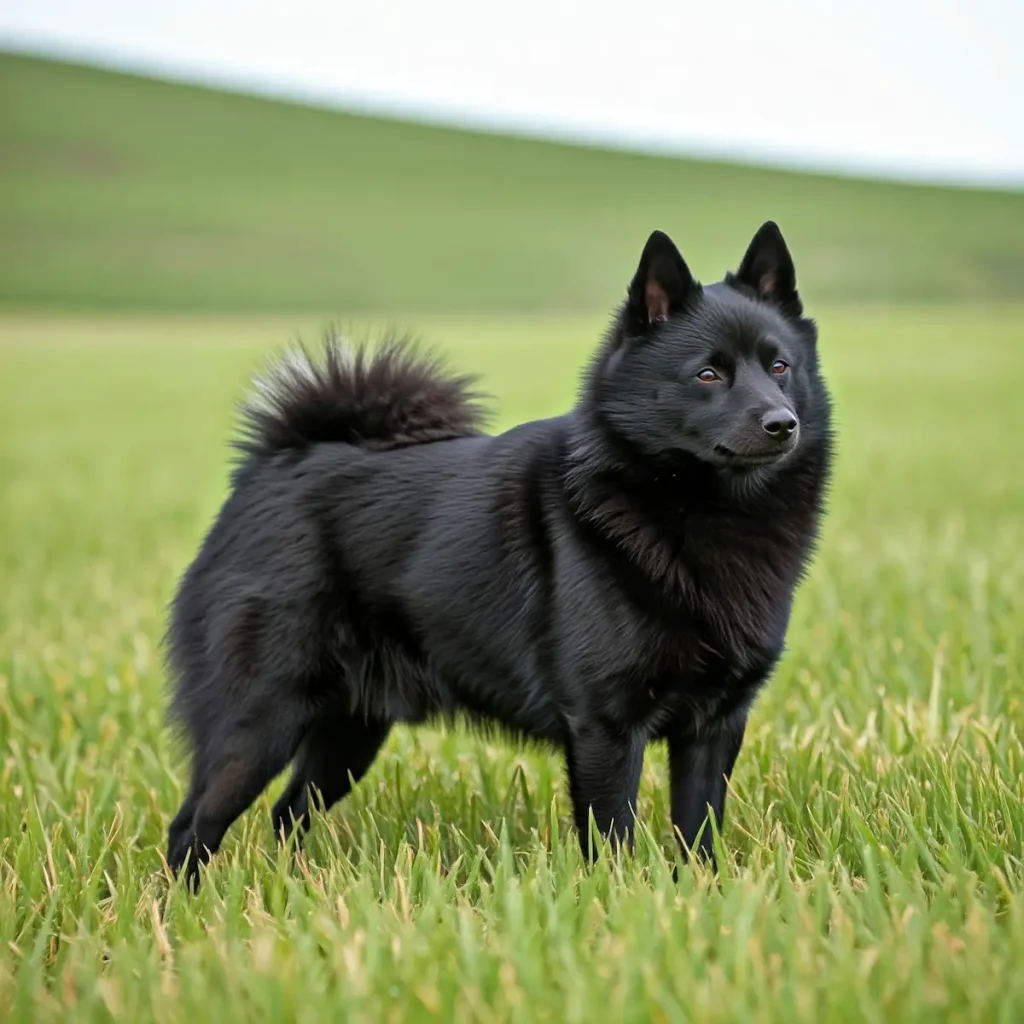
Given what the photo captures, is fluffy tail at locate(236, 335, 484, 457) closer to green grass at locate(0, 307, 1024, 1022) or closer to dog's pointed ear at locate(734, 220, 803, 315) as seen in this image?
green grass at locate(0, 307, 1024, 1022)

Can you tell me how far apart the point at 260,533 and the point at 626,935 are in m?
1.61

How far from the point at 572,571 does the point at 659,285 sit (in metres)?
0.78

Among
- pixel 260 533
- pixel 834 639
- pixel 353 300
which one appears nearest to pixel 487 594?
pixel 260 533

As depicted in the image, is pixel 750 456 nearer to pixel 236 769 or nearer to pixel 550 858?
pixel 550 858

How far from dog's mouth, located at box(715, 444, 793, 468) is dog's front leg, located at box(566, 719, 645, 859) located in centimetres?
72

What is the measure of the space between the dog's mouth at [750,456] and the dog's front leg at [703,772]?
66cm

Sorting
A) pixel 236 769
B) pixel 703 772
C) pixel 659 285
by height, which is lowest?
pixel 236 769

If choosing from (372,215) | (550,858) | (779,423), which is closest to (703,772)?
(550,858)

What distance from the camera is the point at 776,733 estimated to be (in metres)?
4.09

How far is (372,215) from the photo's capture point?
1607 inches

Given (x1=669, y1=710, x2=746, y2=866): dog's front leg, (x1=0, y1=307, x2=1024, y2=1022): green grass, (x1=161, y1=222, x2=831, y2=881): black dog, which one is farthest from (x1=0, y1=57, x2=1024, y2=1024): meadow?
(x1=161, y1=222, x2=831, y2=881): black dog

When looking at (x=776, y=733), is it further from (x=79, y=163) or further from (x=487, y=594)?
(x=79, y=163)

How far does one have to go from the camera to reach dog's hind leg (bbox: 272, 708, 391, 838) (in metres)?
3.71

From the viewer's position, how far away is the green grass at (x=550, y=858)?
84.6 inches
